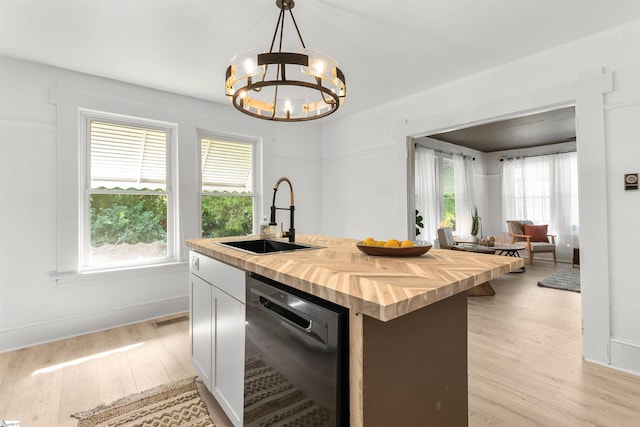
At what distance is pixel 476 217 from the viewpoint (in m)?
6.75

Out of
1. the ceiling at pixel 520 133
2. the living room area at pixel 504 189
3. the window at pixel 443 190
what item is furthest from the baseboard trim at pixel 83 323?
the ceiling at pixel 520 133

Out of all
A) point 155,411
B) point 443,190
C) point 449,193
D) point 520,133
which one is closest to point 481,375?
point 155,411

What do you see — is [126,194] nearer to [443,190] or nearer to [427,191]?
[427,191]

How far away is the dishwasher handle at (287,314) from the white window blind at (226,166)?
9.42 feet

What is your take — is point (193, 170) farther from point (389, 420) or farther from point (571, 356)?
point (571, 356)

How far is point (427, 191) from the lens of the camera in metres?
5.84

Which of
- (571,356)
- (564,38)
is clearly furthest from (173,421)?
(564,38)

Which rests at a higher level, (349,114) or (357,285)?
(349,114)

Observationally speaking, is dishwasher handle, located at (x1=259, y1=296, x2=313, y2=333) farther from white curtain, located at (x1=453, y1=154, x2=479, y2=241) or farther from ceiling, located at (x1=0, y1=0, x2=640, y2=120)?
white curtain, located at (x1=453, y1=154, x2=479, y2=241)

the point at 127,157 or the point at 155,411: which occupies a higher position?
the point at 127,157

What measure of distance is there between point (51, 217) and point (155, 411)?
7.00ft

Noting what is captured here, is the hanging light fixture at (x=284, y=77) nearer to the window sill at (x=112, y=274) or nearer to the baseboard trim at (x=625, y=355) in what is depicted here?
the window sill at (x=112, y=274)

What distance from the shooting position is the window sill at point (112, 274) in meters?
2.88

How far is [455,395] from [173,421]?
1539mm
